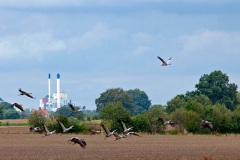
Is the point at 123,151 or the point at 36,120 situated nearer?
the point at 123,151

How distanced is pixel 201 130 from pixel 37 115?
28957mm

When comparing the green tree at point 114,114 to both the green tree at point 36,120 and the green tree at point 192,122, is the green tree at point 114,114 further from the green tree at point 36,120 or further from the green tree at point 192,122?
the green tree at point 36,120

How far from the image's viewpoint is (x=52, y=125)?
454ft

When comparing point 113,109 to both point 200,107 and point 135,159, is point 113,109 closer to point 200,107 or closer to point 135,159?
point 200,107

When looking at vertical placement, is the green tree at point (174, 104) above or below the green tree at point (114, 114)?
above

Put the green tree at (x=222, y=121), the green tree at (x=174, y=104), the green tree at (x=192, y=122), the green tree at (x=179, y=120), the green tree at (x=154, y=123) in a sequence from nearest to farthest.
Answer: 1. the green tree at (x=154, y=123)
2. the green tree at (x=192, y=122)
3. the green tree at (x=222, y=121)
4. the green tree at (x=179, y=120)
5. the green tree at (x=174, y=104)

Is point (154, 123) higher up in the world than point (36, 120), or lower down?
lower down

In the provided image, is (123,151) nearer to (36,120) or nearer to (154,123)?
(154,123)

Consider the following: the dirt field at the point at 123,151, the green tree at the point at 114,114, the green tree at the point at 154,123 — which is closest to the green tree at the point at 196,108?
the green tree at the point at 154,123

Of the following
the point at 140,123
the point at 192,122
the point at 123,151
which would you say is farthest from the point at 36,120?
the point at 123,151

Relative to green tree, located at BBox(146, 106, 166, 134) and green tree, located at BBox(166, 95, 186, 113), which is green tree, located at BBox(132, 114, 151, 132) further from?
green tree, located at BBox(166, 95, 186, 113)

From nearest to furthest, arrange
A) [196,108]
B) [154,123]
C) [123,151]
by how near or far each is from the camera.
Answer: [123,151], [154,123], [196,108]

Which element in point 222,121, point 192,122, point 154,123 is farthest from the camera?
point 222,121

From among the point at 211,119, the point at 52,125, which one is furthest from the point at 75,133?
the point at 211,119
